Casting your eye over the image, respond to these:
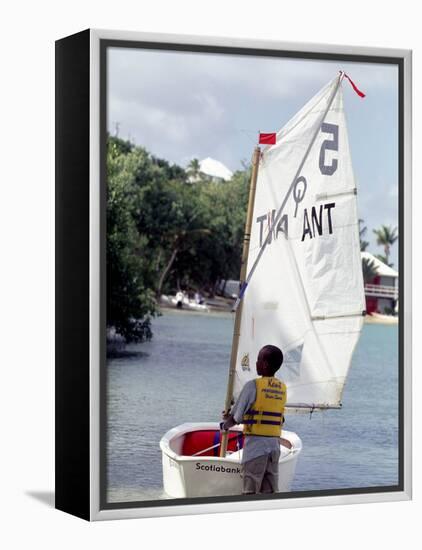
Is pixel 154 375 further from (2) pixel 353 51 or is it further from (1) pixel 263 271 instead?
(2) pixel 353 51

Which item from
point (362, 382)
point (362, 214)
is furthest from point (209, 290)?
point (362, 382)

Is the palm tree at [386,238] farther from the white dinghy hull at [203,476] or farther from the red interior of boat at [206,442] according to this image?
the white dinghy hull at [203,476]

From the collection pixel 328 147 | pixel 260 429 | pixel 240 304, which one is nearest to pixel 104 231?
pixel 240 304

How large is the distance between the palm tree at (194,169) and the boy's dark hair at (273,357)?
2263 millimetres

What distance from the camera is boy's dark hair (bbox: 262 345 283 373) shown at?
11438mm

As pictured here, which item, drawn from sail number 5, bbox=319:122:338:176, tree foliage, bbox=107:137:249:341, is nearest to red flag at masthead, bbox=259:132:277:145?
sail number 5, bbox=319:122:338:176

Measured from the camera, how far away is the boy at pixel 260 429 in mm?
11203

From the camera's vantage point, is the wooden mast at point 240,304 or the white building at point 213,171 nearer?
the wooden mast at point 240,304

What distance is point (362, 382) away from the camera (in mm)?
17266

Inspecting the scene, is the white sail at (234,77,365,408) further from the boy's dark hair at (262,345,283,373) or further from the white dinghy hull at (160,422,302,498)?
the white dinghy hull at (160,422,302,498)

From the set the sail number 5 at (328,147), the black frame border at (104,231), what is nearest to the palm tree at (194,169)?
the sail number 5 at (328,147)

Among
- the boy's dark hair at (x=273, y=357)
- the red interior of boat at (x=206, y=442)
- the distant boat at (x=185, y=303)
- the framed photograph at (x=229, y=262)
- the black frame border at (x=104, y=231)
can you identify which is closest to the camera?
the black frame border at (x=104, y=231)

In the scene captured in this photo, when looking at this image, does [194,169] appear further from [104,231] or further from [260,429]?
[260,429]

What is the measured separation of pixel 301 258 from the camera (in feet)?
38.3
